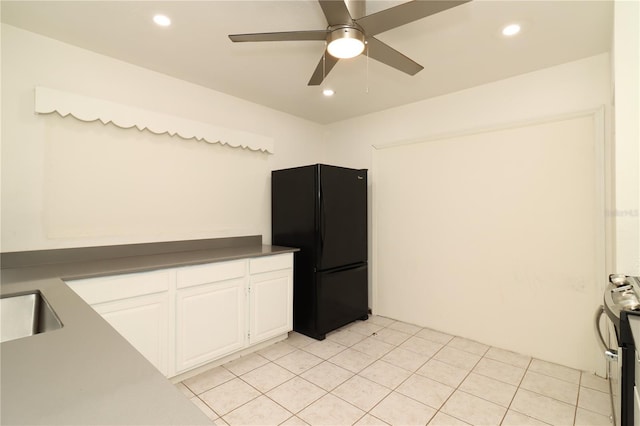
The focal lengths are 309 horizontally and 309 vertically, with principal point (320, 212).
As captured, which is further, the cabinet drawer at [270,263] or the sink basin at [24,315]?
the cabinet drawer at [270,263]

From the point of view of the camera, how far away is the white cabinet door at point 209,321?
6.98 feet

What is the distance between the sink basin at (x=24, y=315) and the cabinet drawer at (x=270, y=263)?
1385 millimetres

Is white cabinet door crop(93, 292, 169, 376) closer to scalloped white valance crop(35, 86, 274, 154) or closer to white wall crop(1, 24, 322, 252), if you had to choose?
white wall crop(1, 24, 322, 252)

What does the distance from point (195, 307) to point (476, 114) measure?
2895 millimetres

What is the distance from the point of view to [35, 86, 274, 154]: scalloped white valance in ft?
6.58

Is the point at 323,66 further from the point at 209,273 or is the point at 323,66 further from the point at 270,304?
the point at 270,304

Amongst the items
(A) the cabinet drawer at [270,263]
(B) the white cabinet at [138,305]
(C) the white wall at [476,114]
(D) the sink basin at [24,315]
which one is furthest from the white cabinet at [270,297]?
(D) the sink basin at [24,315]

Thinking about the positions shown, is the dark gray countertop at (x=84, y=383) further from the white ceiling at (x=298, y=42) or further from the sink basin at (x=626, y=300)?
the white ceiling at (x=298, y=42)

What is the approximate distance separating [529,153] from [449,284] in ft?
4.48

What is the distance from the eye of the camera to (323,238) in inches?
114

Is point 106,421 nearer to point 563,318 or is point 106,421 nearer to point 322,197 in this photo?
point 322,197

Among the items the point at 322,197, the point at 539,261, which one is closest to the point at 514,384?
the point at 539,261

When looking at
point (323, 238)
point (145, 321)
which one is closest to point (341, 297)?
point (323, 238)

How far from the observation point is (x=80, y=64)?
2.15 meters
